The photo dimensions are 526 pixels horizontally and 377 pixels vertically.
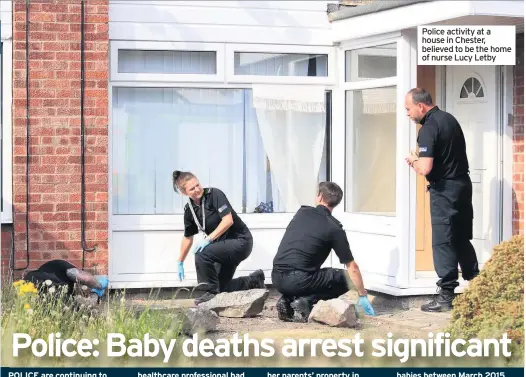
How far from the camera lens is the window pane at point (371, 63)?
10.2 metres

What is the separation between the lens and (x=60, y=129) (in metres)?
10.1

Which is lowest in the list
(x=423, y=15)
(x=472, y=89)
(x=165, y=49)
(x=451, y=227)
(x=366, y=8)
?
(x=451, y=227)

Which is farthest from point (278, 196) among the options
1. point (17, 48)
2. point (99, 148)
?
point (17, 48)

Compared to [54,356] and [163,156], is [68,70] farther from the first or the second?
[54,356]

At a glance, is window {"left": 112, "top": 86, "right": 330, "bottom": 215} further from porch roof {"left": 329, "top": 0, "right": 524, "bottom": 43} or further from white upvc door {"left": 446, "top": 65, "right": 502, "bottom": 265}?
white upvc door {"left": 446, "top": 65, "right": 502, "bottom": 265}

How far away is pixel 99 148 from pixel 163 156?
0.75 m

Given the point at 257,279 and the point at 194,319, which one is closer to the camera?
the point at 194,319

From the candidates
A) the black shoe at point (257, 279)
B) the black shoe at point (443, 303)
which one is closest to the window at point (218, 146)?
the black shoe at point (257, 279)

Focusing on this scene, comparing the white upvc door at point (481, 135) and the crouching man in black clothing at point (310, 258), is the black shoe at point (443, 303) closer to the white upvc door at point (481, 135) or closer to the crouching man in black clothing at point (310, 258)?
the crouching man in black clothing at point (310, 258)

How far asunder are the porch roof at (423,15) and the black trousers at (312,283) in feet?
7.73

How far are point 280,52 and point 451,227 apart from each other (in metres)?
2.68

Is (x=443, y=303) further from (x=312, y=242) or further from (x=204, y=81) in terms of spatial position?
(x=204, y=81)

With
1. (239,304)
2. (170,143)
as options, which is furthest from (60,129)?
(239,304)

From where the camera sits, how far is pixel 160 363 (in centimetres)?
646
